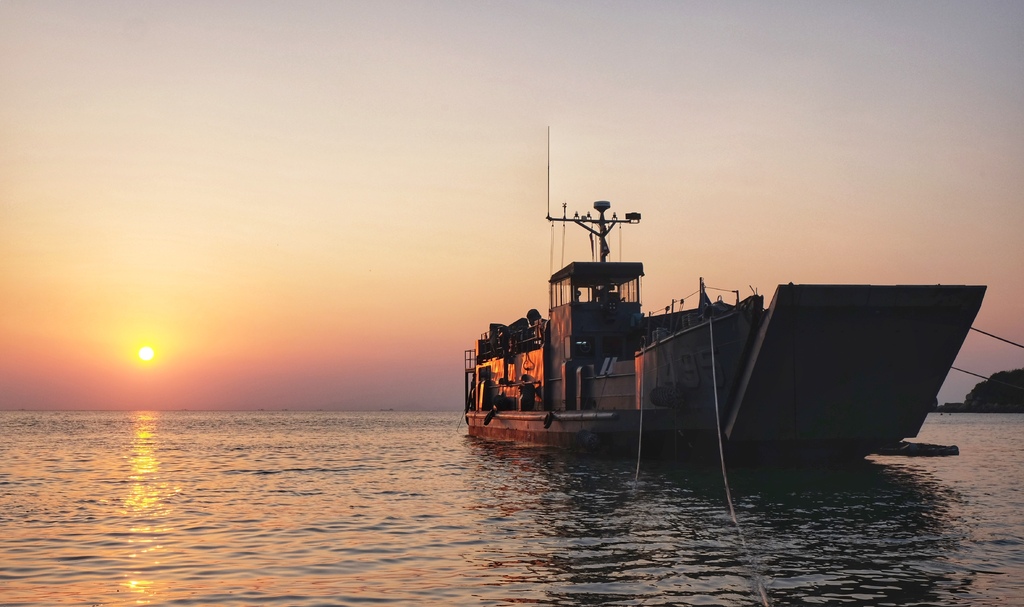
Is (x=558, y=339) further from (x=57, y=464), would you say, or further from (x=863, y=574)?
(x=863, y=574)

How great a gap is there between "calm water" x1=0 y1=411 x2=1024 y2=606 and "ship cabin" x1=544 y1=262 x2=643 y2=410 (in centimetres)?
656

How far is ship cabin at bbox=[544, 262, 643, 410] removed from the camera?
3516 centimetres

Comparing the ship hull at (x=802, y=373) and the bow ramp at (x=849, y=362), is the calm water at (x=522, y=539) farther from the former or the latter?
the bow ramp at (x=849, y=362)

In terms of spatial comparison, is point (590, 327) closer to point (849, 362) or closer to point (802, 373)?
point (802, 373)

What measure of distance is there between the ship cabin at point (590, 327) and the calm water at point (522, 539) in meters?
6.56

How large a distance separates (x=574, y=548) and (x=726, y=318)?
12.0m

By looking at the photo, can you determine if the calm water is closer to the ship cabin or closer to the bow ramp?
the bow ramp

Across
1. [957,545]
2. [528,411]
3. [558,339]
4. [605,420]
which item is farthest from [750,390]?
[528,411]

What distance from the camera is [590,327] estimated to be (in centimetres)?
3634

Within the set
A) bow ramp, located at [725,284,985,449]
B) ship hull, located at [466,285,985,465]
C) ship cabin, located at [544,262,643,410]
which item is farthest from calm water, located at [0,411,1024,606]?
ship cabin, located at [544,262,643,410]

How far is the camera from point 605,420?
31.0m

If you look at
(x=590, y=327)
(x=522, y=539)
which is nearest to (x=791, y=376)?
(x=522, y=539)

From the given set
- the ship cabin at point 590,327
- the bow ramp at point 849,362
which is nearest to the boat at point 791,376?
the bow ramp at point 849,362

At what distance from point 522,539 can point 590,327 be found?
2132cm
